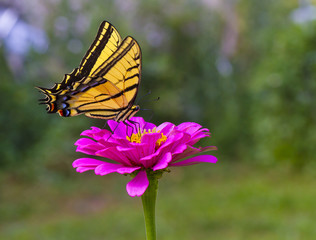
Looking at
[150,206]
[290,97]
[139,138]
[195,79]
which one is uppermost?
[195,79]

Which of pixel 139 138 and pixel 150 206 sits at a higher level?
pixel 139 138

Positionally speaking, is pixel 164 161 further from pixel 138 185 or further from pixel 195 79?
pixel 195 79

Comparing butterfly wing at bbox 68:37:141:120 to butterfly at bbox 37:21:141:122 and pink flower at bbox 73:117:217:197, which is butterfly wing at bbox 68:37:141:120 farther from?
pink flower at bbox 73:117:217:197

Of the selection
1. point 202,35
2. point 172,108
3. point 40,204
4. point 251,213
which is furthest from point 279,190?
point 202,35

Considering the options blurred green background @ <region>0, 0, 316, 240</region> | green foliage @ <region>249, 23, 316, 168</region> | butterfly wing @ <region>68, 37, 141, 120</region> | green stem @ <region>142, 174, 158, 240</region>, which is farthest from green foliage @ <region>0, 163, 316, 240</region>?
green stem @ <region>142, 174, 158, 240</region>

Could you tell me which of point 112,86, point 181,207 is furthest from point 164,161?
point 181,207

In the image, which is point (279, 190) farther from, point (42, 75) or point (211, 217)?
point (42, 75)

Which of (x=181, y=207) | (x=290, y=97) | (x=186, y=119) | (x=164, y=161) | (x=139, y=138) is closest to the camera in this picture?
(x=164, y=161)
